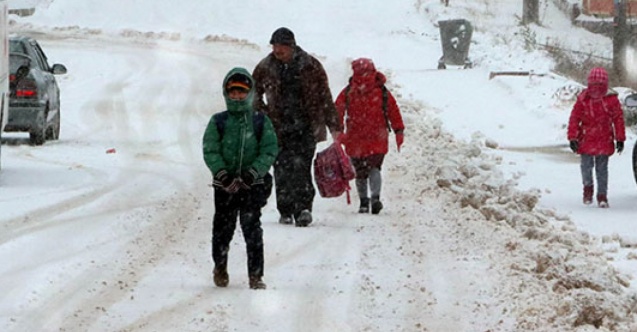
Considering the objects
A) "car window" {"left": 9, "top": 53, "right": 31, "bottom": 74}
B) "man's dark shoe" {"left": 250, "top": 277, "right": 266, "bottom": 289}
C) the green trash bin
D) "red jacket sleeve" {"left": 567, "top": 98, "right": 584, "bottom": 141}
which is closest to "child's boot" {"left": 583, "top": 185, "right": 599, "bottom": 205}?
"red jacket sleeve" {"left": 567, "top": 98, "right": 584, "bottom": 141}

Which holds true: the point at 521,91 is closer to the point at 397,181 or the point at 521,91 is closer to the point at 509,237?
the point at 397,181

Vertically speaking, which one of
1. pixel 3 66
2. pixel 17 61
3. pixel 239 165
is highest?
pixel 3 66

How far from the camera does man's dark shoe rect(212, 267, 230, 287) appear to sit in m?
9.14

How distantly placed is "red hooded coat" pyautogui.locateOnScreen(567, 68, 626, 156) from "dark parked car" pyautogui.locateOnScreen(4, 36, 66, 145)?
27.4ft

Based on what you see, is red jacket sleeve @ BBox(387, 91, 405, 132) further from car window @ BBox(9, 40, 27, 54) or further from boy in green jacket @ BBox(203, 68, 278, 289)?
car window @ BBox(9, 40, 27, 54)

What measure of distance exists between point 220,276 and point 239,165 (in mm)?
807

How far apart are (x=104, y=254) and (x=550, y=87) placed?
15400 millimetres

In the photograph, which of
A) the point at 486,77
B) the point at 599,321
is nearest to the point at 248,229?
the point at 599,321

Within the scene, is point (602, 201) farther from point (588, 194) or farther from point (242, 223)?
point (242, 223)

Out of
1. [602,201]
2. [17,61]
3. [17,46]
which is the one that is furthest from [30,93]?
[602,201]

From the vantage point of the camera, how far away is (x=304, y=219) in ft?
39.9

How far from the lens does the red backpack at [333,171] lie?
41.5 ft

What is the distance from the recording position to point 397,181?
15.5 meters

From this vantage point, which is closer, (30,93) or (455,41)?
(30,93)
